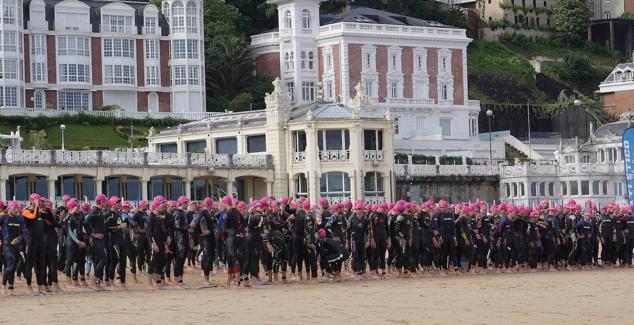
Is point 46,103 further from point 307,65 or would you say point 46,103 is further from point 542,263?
point 542,263

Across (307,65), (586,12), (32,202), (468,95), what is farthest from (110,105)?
(32,202)

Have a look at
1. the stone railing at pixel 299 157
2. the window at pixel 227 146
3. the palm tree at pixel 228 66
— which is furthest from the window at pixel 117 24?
the stone railing at pixel 299 157

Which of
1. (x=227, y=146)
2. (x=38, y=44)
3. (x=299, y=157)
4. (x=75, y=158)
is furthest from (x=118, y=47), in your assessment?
(x=75, y=158)

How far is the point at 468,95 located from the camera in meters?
125

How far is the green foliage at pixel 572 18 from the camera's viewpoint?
145 m

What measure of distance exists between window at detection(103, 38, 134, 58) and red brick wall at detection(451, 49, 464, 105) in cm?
2260

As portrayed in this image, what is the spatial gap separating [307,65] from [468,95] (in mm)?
16385

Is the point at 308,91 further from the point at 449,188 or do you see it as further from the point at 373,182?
the point at 373,182

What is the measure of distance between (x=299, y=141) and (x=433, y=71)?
130ft

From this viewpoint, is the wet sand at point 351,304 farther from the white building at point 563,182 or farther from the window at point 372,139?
the white building at point 563,182

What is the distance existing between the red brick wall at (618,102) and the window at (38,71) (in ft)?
141

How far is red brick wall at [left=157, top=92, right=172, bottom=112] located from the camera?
110750mm

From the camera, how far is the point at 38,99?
→ 106 meters

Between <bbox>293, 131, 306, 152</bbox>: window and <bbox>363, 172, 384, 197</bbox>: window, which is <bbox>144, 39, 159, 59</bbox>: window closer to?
<bbox>293, 131, 306, 152</bbox>: window
